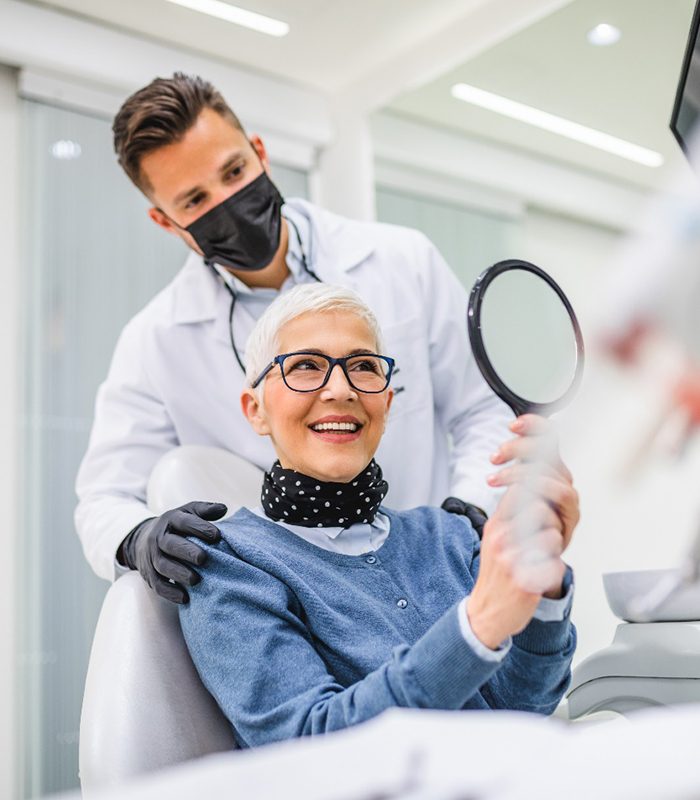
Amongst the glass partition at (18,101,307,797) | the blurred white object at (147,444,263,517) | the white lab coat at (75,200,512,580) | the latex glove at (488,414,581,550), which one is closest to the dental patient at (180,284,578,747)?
the latex glove at (488,414,581,550)

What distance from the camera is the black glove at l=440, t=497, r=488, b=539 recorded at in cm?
148

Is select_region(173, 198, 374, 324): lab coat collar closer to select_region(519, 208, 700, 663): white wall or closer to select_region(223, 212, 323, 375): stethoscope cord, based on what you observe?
select_region(223, 212, 323, 375): stethoscope cord

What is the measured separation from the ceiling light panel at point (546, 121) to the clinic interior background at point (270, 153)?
0.03 meters

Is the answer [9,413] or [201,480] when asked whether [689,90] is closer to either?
[201,480]

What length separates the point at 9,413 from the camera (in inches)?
113

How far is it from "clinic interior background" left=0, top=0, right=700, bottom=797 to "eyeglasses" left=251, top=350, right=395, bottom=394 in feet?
4.12

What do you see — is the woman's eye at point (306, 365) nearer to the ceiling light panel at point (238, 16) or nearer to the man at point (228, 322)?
the man at point (228, 322)

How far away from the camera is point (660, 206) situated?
520 mm

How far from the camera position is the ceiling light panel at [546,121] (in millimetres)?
3201

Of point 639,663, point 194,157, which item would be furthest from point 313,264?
point 639,663

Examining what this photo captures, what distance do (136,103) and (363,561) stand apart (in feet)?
3.38

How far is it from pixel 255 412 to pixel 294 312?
0.18 meters

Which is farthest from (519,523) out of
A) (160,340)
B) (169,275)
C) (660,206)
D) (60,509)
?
(169,275)

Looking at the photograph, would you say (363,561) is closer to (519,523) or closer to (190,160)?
(519,523)
